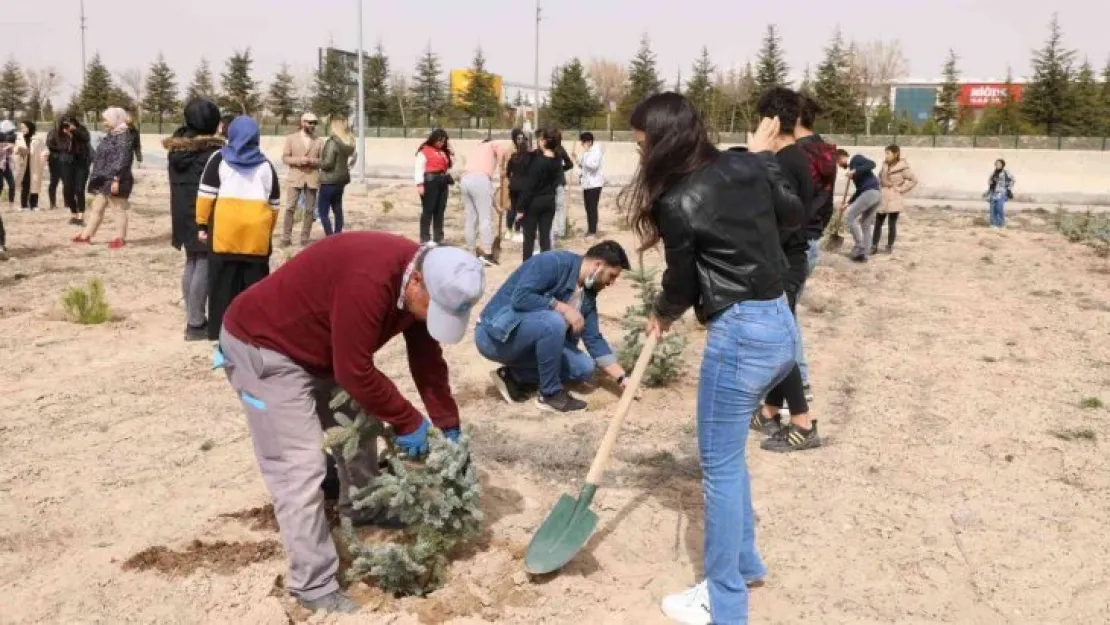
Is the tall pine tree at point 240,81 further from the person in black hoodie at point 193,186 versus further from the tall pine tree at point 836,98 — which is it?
the person in black hoodie at point 193,186

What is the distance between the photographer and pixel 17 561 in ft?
12.3

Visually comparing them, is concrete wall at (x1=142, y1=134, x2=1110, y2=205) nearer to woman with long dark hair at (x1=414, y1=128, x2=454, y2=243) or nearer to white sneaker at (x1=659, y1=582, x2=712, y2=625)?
woman with long dark hair at (x1=414, y1=128, x2=454, y2=243)

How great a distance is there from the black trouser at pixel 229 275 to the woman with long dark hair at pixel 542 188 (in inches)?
169

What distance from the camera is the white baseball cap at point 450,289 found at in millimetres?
2867

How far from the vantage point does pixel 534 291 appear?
18.4ft

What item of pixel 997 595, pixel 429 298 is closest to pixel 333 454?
pixel 429 298

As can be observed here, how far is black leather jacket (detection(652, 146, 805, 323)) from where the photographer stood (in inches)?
119

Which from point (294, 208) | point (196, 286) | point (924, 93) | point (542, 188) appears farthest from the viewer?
point (924, 93)

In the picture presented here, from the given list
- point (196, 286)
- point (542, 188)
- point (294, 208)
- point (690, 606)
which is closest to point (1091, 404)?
point (690, 606)

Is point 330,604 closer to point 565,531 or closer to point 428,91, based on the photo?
point 565,531

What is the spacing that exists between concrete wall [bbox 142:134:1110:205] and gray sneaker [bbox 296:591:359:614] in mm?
25672

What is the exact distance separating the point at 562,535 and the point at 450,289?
4.10 ft

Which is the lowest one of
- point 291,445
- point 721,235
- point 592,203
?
point 291,445

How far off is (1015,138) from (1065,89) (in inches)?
355
